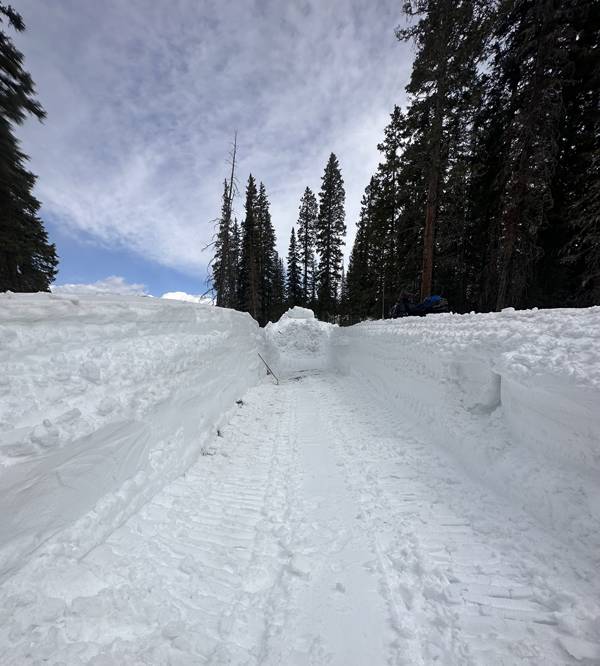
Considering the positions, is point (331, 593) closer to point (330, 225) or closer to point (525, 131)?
point (525, 131)

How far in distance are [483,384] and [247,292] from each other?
870 inches

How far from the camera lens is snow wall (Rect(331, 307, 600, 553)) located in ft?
7.27

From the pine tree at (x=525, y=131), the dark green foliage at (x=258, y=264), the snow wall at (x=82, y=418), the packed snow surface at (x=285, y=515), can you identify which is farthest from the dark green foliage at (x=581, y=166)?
the dark green foliage at (x=258, y=264)

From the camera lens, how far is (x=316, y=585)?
2.00 m

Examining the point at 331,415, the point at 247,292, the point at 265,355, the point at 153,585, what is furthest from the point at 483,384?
the point at 247,292

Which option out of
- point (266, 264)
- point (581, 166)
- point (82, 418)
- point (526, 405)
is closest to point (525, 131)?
point (581, 166)

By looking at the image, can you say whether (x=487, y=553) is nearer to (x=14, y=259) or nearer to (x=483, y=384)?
(x=483, y=384)

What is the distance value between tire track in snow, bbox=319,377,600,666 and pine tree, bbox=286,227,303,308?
30574 mm

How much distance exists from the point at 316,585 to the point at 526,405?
9.06 ft

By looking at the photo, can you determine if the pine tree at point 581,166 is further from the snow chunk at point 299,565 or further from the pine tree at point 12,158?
the pine tree at point 12,158

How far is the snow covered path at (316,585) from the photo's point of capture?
1560 millimetres

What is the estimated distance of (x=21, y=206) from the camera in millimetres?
9109

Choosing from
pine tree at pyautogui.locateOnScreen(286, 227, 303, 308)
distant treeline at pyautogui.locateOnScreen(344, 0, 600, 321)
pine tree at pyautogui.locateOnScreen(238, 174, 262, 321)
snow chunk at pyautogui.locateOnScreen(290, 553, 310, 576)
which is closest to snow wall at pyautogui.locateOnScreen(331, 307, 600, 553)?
snow chunk at pyautogui.locateOnScreen(290, 553, 310, 576)

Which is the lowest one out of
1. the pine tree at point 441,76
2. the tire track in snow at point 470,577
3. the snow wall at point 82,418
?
the tire track in snow at point 470,577
